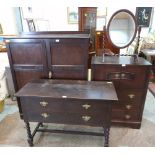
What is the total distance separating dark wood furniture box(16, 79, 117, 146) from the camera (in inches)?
56.2

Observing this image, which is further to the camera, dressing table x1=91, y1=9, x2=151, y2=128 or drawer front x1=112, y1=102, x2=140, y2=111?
drawer front x1=112, y1=102, x2=140, y2=111

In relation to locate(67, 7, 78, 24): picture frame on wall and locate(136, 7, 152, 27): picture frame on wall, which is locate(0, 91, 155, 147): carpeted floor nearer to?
locate(136, 7, 152, 27): picture frame on wall

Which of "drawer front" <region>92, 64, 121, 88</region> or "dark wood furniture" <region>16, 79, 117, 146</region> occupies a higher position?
"drawer front" <region>92, 64, 121, 88</region>

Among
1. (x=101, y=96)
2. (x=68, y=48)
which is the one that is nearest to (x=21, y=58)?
(x=68, y=48)

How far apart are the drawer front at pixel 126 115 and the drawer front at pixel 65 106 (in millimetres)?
576

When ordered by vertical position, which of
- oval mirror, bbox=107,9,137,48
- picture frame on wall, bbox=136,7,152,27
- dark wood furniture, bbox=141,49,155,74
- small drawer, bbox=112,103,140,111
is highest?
picture frame on wall, bbox=136,7,152,27

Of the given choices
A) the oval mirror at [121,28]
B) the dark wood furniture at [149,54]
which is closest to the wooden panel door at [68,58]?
the oval mirror at [121,28]

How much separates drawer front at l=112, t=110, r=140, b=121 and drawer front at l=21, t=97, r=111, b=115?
58cm

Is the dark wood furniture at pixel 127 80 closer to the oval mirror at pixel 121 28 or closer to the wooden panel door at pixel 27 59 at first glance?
the oval mirror at pixel 121 28

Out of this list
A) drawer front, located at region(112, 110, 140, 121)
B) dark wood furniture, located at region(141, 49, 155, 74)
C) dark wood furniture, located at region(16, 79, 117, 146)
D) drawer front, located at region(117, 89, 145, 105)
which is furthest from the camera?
dark wood furniture, located at region(141, 49, 155, 74)

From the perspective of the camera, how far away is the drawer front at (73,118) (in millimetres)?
1494

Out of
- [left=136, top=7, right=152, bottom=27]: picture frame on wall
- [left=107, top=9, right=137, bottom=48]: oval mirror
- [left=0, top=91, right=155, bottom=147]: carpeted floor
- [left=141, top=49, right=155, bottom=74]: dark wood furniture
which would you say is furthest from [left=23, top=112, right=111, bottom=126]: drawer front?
[left=136, top=7, right=152, bottom=27]: picture frame on wall

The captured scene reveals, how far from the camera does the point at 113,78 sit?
1789 millimetres
